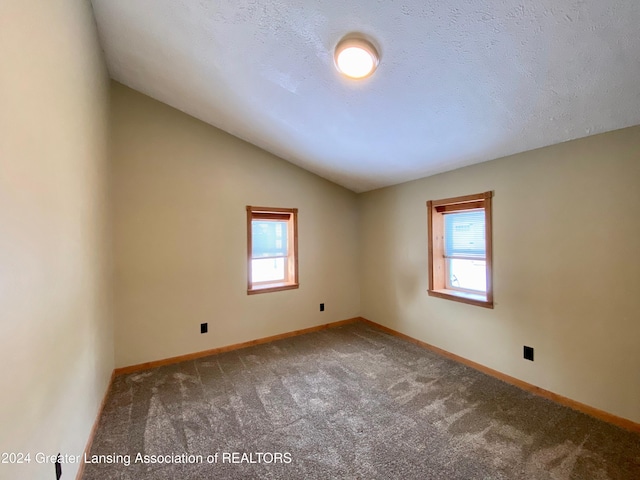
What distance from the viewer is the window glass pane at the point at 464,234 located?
2934mm

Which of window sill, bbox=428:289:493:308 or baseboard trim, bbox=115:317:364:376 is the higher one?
window sill, bbox=428:289:493:308

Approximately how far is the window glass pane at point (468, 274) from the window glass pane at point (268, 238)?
2.24 m

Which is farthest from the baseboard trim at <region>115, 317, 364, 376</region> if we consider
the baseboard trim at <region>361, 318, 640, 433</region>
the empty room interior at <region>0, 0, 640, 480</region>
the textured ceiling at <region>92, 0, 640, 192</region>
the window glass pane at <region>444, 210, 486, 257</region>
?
the textured ceiling at <region>92, 0, 640, 192</region>

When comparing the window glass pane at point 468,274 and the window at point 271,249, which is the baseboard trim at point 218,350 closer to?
the window at point 271,249

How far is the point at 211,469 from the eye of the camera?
1652mm

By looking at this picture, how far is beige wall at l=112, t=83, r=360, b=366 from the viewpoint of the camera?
9.31 ft

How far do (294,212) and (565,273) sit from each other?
2970 mm

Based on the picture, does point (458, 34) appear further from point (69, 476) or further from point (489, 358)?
point (69, 476)

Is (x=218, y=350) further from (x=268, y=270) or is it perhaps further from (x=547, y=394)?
(x=547, y=394)

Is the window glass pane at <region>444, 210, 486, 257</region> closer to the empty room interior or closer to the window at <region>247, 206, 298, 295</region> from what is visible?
the empty room interior

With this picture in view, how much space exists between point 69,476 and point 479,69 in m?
Result: 3.28

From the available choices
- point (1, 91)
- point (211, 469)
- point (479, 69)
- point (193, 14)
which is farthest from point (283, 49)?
point (211, 469)

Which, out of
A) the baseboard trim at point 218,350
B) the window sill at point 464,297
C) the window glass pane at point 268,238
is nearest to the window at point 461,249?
the window sill at point 464,297

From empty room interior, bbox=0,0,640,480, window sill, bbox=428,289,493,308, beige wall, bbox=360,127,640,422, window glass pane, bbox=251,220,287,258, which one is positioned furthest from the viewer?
window glass pane, bbox=251,220,287,258
